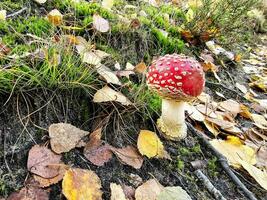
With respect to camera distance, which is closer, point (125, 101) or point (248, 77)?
point (125, 101)

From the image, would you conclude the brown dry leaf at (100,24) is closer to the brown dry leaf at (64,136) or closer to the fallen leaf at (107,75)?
the fallen leaf at (107,75)

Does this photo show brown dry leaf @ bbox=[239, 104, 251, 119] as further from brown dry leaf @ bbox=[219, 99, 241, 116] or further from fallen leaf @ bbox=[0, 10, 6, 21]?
fallen leaf @ bbox=[0, 10, 6, 21]

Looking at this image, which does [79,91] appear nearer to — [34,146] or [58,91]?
[58,91]

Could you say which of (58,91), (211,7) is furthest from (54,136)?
(211,7)

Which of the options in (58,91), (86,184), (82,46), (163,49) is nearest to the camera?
(86,184)

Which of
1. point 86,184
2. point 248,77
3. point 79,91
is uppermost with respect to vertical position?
point 79,91

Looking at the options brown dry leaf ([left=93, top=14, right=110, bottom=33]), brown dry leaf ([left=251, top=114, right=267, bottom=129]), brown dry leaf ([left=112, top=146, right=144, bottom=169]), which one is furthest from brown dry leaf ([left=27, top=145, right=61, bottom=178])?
brown dry leaf ([left=251, top=114, right=267, bottom=129])
